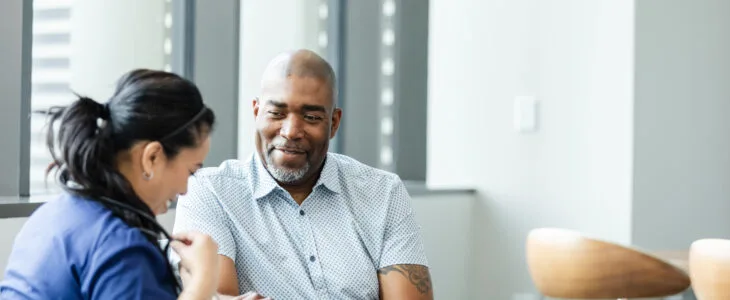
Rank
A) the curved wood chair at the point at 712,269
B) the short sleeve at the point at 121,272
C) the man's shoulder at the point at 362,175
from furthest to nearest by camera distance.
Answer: the man's shoulder at the point at 362,175, the curved wood chair at the point at 712,269, the short sleeve at the point at 121,272

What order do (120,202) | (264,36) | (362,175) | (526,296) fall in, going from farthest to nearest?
(264,36) → (526,296) → (362,175) → (120,202)

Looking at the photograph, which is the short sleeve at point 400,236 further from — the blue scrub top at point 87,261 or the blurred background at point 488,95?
the blue scrub top at point 87,261

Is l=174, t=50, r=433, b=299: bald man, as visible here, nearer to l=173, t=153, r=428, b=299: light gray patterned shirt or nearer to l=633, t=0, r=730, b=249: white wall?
l=173, t=153, r=428, b=299: light gray patterned shirt

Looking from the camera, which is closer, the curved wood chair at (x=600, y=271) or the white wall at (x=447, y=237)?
the curved wood chair at (x=600, y=271)

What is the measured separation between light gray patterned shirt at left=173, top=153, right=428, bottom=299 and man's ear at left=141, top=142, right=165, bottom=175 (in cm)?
77

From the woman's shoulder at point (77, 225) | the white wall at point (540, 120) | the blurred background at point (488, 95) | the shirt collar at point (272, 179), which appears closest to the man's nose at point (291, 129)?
the shirt collar at point (272, 179)

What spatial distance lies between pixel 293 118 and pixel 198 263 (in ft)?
3.00

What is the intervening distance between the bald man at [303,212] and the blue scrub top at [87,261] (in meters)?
0.83

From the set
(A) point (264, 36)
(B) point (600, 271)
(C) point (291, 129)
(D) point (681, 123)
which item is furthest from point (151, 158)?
(A) point (264, 36)

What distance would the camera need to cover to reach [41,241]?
1.33 meters

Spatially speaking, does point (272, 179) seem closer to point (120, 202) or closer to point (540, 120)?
point (120, 202)

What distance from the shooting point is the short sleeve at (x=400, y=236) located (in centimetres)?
233

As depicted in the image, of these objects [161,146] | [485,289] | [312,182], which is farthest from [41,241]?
[485,289]

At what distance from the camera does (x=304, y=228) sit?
7.61 ft
